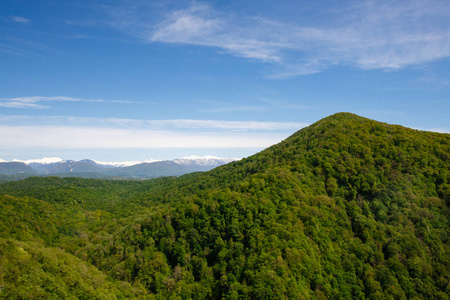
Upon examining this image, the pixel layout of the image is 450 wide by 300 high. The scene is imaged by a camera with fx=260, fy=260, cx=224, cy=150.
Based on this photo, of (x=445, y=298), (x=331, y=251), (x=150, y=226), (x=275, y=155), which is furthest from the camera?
(x=275, y=155)

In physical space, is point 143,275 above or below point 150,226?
below

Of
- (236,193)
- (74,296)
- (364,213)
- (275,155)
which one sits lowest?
(74,296)

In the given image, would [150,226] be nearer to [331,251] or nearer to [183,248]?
[183,248]

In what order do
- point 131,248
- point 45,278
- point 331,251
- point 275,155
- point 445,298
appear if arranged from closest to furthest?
point 45,278
point 445,298
point 331,251
point 131,248
point 275,155

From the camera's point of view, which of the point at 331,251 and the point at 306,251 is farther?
the point at 331,251

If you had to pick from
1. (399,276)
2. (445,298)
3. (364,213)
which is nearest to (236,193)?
(364,213)

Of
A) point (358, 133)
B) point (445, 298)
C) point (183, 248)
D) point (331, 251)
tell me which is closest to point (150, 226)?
point (183, 248)
